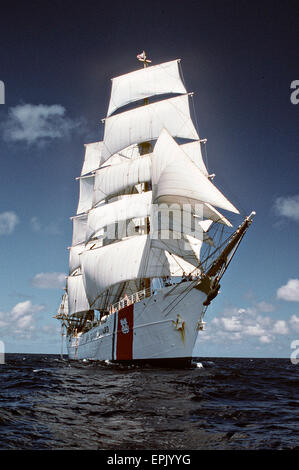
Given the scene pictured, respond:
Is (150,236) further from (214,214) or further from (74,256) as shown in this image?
(74,256)

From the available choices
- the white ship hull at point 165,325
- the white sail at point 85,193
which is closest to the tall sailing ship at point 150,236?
the white ship hull at point 165,325

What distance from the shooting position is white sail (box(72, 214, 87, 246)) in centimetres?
5481

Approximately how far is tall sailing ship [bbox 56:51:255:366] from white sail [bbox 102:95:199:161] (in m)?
0.11

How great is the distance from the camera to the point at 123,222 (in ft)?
121

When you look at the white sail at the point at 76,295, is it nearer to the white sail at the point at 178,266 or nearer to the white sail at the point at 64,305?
the white sail at the point at 64,305

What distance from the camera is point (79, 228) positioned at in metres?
55.3

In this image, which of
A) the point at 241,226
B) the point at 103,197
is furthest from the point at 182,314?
the point at 103,197

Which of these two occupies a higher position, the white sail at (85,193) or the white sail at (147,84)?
the white sail at (147,84)

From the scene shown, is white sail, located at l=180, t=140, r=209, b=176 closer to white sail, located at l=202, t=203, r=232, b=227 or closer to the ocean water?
white sail, located at l=202, t=203, r=232, b=227

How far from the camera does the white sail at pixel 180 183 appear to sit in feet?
74.3

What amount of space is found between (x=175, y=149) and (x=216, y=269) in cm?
912

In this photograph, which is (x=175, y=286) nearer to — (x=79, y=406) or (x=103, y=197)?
(x=79, y=406)

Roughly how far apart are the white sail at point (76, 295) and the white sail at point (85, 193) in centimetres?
1052

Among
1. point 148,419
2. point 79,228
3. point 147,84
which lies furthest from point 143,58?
point 148,419
